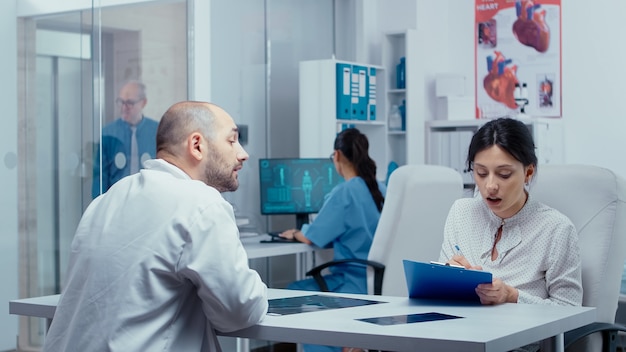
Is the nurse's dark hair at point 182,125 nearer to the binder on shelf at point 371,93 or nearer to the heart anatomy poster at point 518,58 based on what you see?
the binder on shelf at point 371,93

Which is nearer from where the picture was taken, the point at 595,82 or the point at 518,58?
the point at 595,82

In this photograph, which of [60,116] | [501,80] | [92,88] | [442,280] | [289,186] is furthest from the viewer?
[501,80]

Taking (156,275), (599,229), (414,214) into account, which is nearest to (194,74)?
(414,214)

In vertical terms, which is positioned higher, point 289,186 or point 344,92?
point 344,92

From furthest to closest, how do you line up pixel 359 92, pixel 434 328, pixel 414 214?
1. pixel 359 92
2. pixel 414 214
3. pixel 434 328

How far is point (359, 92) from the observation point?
6.69 m

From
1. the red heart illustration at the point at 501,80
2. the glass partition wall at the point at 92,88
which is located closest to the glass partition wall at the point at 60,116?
the glass partition wall at the point at 92,88

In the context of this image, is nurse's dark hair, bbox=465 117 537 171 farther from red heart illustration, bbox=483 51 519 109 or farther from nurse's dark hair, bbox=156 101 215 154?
red heart illustration, bbox=483 51 519 109

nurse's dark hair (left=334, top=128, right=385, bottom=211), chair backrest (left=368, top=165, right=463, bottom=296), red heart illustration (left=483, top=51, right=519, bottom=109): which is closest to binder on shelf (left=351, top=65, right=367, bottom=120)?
red heart illustration (left=483, top=51, right=519, bottom=109)

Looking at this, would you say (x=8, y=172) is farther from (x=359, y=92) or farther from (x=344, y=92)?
(x=359, y=92)

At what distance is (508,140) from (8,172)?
2.72 m

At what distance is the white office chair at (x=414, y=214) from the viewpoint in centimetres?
402

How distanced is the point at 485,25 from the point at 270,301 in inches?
209

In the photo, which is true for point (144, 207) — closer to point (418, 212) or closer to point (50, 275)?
point (418, 212)
